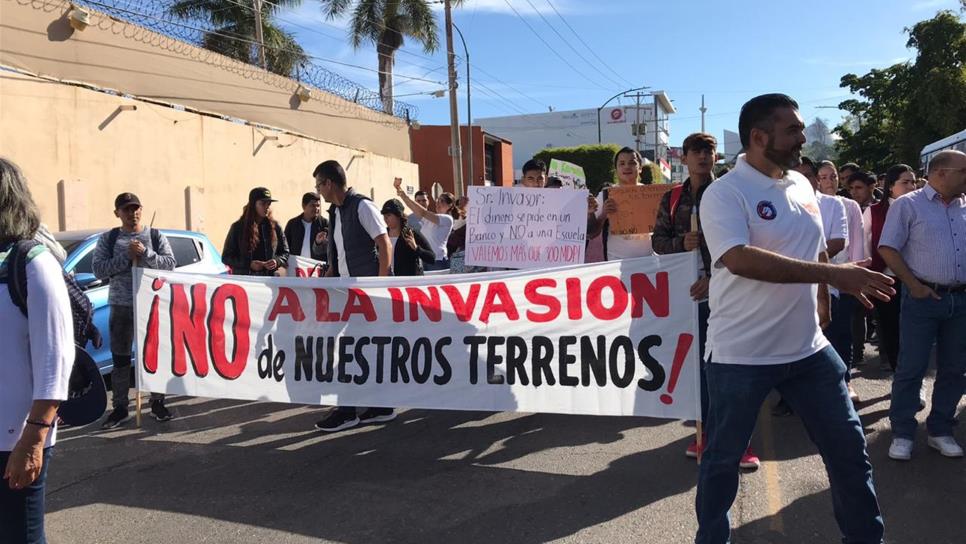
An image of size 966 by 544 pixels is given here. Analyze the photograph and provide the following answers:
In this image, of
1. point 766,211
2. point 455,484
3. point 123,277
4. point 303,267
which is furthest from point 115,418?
point 766,211

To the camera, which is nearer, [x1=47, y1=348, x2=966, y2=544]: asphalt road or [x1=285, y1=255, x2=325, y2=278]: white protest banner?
[x1=47, y1=348, x2=966, y2=544]: asphalt road

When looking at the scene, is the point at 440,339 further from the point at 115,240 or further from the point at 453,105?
the point at 453,105

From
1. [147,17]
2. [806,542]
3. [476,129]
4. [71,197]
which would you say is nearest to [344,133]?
[147,17]

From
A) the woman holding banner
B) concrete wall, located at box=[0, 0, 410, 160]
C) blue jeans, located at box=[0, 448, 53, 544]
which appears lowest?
blue jeans, located at box=[0, 448, 53, 544]

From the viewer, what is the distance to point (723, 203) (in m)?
2.79

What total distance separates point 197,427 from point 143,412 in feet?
2.60

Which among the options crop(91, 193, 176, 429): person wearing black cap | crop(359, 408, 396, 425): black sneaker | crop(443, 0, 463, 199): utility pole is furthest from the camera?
crop(443, 0, 463, 199): utility pole

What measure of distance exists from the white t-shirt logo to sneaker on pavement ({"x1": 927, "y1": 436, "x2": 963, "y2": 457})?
106 inches

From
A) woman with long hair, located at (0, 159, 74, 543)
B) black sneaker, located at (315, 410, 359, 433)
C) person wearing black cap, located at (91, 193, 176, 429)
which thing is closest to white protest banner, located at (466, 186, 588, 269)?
black sneaker, located at (315, 410, 359, 433)

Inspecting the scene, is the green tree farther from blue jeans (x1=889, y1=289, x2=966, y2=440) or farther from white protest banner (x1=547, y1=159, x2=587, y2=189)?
blue jeans (x1=889, y1=289, x2=966, y2=440)

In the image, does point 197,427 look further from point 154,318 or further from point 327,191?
point 327,191

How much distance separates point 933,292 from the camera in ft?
14.2

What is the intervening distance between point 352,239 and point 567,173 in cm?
362

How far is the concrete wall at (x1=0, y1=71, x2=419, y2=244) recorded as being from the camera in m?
12.1
